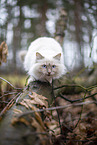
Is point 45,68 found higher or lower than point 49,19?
lower

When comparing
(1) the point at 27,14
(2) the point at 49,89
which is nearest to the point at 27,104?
(2) the point at 49,89

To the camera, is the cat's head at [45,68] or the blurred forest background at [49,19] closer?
the cat's head at [45,68]

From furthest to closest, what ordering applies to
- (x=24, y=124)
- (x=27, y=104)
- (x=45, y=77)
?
(x=45, y=77)
(x=27, y=104)
(x=24, y=124)

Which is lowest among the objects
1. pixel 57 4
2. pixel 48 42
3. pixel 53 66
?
pixel 53 66

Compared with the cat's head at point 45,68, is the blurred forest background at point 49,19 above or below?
above

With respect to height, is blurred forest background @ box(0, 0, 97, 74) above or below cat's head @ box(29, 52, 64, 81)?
above

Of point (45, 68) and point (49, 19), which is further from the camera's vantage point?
point (49, 19)

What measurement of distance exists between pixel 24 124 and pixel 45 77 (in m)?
1.48

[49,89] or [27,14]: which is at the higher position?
[27,14]

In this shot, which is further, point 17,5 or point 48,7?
point 48,7

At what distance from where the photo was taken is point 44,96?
2.14 metres

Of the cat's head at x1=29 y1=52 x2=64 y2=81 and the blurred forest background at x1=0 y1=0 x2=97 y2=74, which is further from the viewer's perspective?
the blurred forest background at x1=0 y1=0 x2=97 y2=74

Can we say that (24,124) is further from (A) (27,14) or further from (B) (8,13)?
(A) (27,14)

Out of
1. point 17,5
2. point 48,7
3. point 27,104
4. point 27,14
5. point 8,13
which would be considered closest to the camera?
point 27,104
